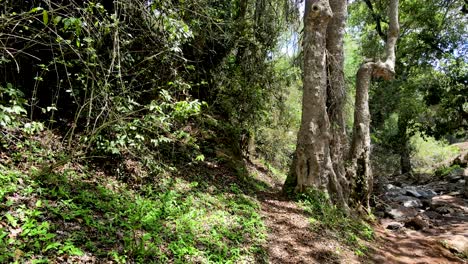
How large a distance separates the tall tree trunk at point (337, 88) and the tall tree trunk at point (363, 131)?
24.7 inches

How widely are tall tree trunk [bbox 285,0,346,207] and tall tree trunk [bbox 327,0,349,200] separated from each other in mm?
625

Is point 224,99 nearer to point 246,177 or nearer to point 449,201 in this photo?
point 246,177

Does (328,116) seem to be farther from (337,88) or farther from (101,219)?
(101,219)

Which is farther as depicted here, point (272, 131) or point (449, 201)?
point (449, 201)

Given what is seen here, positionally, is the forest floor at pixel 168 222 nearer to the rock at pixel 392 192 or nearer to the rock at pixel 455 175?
→ the rock at pixel 392 192

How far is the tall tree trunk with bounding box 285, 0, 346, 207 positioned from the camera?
6180 millimetres

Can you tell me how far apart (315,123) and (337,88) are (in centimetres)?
138

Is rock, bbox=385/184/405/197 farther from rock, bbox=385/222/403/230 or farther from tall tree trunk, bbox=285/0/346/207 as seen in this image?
tall tree trunk, bbox=285/0/346/207

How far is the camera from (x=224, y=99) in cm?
711

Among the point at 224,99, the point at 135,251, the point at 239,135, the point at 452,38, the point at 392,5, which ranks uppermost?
the point at 452,38

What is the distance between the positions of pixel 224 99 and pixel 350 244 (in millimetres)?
3779

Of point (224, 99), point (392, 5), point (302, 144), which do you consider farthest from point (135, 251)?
point (392, 5)

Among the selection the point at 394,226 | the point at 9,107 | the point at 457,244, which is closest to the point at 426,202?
the point at 394,226

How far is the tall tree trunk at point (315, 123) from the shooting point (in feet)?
20.3
